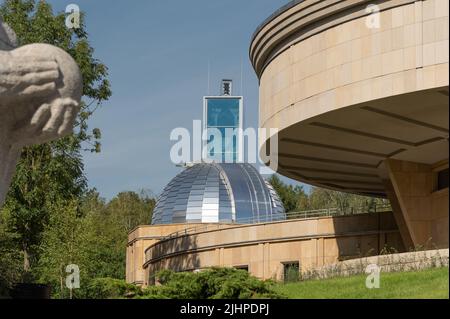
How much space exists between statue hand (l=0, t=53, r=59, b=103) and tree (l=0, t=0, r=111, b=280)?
19994 mm

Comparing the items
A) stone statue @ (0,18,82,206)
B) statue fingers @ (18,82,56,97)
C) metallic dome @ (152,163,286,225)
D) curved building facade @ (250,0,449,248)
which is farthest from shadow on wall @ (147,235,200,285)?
statue fingers @ (18,82,56,97)

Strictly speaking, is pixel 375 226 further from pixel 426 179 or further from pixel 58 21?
pixel 58 21

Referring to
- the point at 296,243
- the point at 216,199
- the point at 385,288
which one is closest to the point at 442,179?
the point at 296,243

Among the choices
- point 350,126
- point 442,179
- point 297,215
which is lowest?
point 442,179

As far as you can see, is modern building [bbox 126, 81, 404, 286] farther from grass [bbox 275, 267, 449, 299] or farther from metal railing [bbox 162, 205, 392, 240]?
grass [bbox 275, 267, 449, 299]

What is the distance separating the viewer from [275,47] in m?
21.2

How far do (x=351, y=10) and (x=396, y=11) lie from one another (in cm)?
116

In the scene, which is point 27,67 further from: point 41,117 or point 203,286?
point 203,286

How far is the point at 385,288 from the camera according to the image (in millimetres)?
13812

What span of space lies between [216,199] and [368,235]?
53.0 feet

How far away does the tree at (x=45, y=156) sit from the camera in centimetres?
2484

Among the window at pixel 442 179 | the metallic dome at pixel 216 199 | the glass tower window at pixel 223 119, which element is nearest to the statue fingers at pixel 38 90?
the window at pixel 442 179

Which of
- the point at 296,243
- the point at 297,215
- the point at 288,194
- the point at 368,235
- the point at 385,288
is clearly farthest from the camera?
the point at 288,194

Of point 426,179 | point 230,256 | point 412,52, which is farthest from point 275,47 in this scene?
point 230,256
